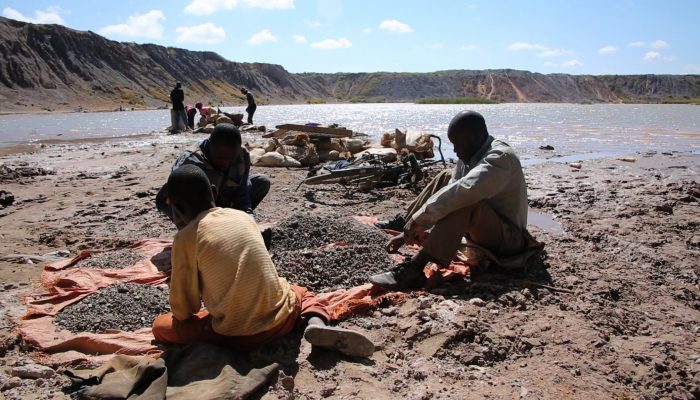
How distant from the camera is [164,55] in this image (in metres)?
63.2

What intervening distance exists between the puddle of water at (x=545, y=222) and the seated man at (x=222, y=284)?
365cm

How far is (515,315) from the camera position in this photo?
3.12m

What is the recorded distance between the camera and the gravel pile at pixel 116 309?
3.14 m

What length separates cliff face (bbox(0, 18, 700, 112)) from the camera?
42.7 meters

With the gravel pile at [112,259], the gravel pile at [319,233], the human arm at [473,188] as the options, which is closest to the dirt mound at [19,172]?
the gravel pile at [112,259]

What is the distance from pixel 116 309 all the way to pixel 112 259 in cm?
123

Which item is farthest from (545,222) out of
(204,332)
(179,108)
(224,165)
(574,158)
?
(179,108)

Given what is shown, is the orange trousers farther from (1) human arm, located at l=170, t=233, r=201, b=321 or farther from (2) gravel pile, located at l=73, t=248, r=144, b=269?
(2) gravel pile, located at l=73, t=248, r=144, b=269

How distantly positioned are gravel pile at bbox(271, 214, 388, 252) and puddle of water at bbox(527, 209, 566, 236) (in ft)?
6.86

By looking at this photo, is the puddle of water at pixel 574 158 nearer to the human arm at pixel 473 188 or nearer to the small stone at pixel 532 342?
the human arm at pixel 473 188

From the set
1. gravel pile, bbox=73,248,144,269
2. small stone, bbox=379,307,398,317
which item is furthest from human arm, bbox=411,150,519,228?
gravel pile, bbox=73,248,144,269

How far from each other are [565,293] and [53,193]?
698cm

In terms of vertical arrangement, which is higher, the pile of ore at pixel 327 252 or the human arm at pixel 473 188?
the human arm at pixel 473 188

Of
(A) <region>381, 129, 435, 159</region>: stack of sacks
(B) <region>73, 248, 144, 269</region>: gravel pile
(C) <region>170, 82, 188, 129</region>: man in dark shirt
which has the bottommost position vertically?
(B) <region>73, 248, 144, 269</region>: gravel pile
